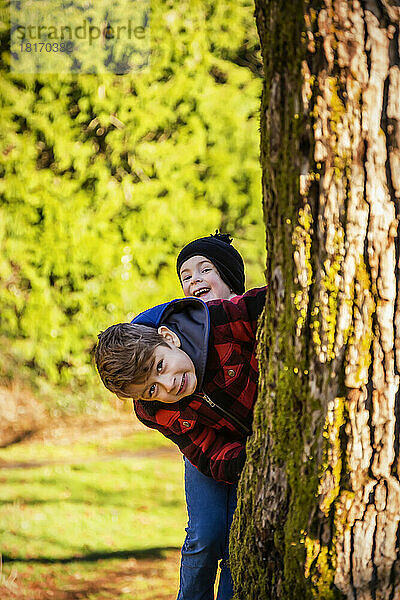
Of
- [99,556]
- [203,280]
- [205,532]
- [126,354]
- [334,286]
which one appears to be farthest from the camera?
[99,556]

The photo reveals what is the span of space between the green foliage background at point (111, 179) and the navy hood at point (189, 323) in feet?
14.6

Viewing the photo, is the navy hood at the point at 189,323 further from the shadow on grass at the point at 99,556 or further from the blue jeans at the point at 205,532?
the shadow on grass at the point at 99,556

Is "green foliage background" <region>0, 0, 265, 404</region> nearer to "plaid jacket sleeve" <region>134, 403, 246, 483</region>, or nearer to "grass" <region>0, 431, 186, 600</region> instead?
"grass" <region>0, 431, 186, 600</region>

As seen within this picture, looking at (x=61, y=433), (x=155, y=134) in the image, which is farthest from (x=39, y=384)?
(x=155, y=134)

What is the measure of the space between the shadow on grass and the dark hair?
2.41m

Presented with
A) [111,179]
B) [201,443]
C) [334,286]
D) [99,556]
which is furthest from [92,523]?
[334,286]

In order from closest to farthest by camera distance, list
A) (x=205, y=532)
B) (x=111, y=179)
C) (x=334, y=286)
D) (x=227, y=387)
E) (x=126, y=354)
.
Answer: (x=334, y=286) < (x=126, y=354) < (x=227, y=387) < (x=205, y=532) < (x=111, y=179)

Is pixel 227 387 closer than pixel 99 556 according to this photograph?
Yes

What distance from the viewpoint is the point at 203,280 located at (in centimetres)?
306

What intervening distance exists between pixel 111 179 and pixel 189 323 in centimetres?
487

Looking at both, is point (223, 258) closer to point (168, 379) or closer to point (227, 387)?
point (227, 387)

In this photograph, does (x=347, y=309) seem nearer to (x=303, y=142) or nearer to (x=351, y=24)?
(x=303, y=142)

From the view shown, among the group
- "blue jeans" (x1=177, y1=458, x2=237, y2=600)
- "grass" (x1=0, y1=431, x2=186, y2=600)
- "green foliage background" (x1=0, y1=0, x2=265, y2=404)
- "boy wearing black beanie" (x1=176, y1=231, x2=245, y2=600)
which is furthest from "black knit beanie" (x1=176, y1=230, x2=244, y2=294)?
"green foliage background" (x1=0, y1=0, x2=265, y2=404)

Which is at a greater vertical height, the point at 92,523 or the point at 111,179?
the point at 111,179
